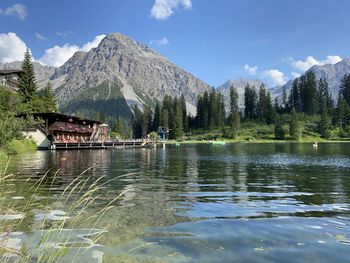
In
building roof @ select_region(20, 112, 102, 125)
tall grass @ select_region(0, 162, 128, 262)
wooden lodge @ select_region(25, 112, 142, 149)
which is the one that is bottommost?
tall grass @ select_region(0, 162, 128, 262)

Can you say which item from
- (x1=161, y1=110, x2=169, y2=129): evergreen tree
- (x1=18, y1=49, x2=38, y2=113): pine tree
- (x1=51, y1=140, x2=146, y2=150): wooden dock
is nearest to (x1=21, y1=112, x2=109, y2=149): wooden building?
(x1=51, y1=140, x2=146, y2=150): wooden dock

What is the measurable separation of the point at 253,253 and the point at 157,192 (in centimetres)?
1289

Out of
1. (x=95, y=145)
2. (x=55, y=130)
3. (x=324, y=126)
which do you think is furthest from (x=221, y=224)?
(x=324, y=126)

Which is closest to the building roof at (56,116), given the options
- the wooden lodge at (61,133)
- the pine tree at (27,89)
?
the wooden lodge at (61,133)

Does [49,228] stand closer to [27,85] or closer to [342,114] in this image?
[27,85]

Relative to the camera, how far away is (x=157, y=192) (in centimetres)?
2228

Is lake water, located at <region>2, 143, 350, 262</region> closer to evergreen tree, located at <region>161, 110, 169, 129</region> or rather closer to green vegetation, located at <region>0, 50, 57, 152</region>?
green vegetation, located at <region>0, 50, 57, 152</region>

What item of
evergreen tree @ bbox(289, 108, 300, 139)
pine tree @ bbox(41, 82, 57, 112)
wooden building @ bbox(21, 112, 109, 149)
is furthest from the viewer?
evergreen tree @ bbox(289, 108, 300, 139)

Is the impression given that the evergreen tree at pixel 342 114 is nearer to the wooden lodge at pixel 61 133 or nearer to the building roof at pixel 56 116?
the wooden lodge at pixel 61 133

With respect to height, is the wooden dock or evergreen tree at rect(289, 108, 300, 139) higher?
evergreen tree at rect(289, 108, 300, 139)

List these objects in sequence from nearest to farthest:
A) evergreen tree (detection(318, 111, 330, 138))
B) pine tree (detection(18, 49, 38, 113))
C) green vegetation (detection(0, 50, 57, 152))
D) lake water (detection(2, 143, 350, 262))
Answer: lake water (detection(2, 143, 350, 262)), green vegetation (detection(0, 50, 57, 152)), pine tree (detection(18, 49, 38, 113)), evergreen tree (detection(318, 111, 330, 138))

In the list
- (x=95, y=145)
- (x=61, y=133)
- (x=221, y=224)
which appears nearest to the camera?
(x=221, y=224)

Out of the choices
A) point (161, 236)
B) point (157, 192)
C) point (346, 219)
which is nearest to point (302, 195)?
point (346, 219)

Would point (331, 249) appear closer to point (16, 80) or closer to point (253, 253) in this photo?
point (253, 253)
